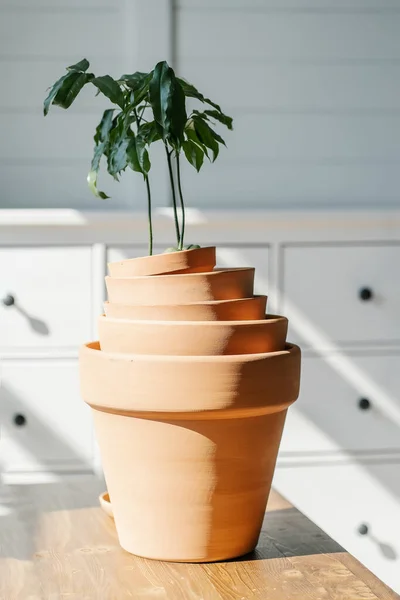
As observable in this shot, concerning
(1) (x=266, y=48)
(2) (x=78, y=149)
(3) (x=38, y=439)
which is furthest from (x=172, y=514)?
(1) (x=266, y=48)

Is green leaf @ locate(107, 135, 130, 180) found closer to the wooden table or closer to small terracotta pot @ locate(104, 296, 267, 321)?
small terracotta pot @ locate(104, 296, 267, 321)

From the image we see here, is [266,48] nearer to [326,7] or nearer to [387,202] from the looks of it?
[326,7]

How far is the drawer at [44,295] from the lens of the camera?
1.90 m

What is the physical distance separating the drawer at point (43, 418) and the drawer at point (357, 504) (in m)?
0.47

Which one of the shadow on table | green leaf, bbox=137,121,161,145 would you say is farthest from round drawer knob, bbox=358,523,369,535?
green leaf, bbox=137,121,161,145

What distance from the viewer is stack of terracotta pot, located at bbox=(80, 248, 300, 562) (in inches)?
29.6

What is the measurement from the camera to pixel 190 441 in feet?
2.52

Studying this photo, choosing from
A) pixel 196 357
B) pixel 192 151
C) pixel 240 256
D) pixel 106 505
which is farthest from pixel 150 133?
pixel 240 256

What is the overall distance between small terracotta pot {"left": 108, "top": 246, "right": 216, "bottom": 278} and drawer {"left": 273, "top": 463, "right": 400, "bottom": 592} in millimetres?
1203

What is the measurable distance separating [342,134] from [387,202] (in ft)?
0.74

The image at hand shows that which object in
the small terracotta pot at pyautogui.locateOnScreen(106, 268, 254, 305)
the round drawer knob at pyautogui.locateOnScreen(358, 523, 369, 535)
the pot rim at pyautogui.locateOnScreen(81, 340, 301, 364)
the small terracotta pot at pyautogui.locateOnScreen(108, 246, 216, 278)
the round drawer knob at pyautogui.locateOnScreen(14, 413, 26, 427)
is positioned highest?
the small terracotta pot at pyautogui.locateOnScreen(108, 246, 216, 278)

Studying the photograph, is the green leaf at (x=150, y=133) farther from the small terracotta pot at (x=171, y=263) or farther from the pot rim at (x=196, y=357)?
the pot rim at (x=196, y=357)

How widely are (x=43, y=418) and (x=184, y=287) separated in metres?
1.20

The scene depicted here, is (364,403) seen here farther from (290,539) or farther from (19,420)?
(290,539)
